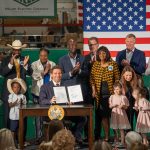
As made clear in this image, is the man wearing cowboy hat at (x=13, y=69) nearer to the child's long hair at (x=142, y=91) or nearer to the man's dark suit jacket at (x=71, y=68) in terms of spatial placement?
the man's dark suit jacket at (x=71, y=68)

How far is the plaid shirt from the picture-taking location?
1063 cm

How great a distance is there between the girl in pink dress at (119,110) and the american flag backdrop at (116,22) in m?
2.62

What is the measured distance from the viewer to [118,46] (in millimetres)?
13039

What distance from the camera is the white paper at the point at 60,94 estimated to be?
10.1m

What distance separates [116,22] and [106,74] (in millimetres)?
2713

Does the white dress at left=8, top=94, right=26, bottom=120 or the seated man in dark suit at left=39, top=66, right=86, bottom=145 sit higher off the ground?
the seated man in dark suit at left=39, top=66, right=86, bottom=145

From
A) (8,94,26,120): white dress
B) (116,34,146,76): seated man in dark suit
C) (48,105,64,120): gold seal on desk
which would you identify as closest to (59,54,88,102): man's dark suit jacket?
(116,34,146,76): seated man in dark suit

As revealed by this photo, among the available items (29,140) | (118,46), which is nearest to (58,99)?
(29,140)

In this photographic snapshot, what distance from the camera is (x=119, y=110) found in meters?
10.6

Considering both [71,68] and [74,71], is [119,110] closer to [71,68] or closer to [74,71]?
[74,71]

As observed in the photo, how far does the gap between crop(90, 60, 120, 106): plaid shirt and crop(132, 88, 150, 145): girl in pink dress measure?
18.3 inches

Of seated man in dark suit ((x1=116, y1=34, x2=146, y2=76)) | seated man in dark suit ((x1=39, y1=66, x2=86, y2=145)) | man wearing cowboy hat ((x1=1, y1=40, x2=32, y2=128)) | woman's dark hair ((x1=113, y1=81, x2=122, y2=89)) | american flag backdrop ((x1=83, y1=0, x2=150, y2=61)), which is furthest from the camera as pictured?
american flag backdrop ((x1=83, y1=0, x2=150, y2=61))

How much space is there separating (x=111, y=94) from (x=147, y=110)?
28.8 inches

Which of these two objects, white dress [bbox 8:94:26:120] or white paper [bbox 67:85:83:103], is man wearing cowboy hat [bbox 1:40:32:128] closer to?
white dress [bbox 8:94:26:120]
